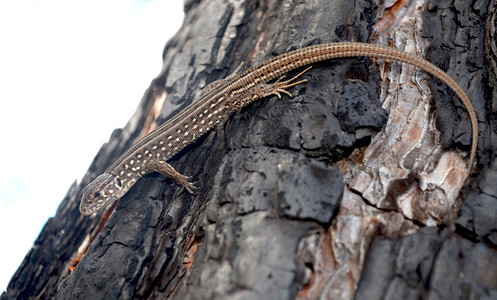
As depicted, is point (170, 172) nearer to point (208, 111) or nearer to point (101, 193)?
point (208, 111)

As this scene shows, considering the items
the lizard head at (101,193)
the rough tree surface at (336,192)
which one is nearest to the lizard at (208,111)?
the lizard head at (101,193)

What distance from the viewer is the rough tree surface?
11.0ft

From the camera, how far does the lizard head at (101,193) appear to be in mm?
6336

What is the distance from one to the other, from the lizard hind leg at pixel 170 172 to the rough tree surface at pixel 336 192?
16 cm

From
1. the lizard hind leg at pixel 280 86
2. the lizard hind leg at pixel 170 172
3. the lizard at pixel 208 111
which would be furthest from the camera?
the lizard hind leg at pixel 170 172

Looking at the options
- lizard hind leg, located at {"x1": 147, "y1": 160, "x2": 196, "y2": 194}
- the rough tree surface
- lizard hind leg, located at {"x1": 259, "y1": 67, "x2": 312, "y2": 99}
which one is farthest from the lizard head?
lizard hind leg, located at {"x1": 259, "y1": 67, "x2": 312, "y2": 99}

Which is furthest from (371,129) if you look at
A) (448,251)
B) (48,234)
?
(48,234)

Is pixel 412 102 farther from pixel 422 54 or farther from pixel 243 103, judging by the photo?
pixel 243 103

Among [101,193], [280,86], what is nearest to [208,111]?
[280,86]

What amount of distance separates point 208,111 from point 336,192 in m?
3.02

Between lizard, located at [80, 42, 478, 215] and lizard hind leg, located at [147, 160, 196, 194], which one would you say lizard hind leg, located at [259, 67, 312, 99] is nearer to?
lizard, located at [80, 42, 478, 215]

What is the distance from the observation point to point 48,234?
7051 millimetres

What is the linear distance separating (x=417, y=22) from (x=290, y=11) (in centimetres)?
218

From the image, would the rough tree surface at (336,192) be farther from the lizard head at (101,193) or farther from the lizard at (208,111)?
the lizard head at (101,193)
